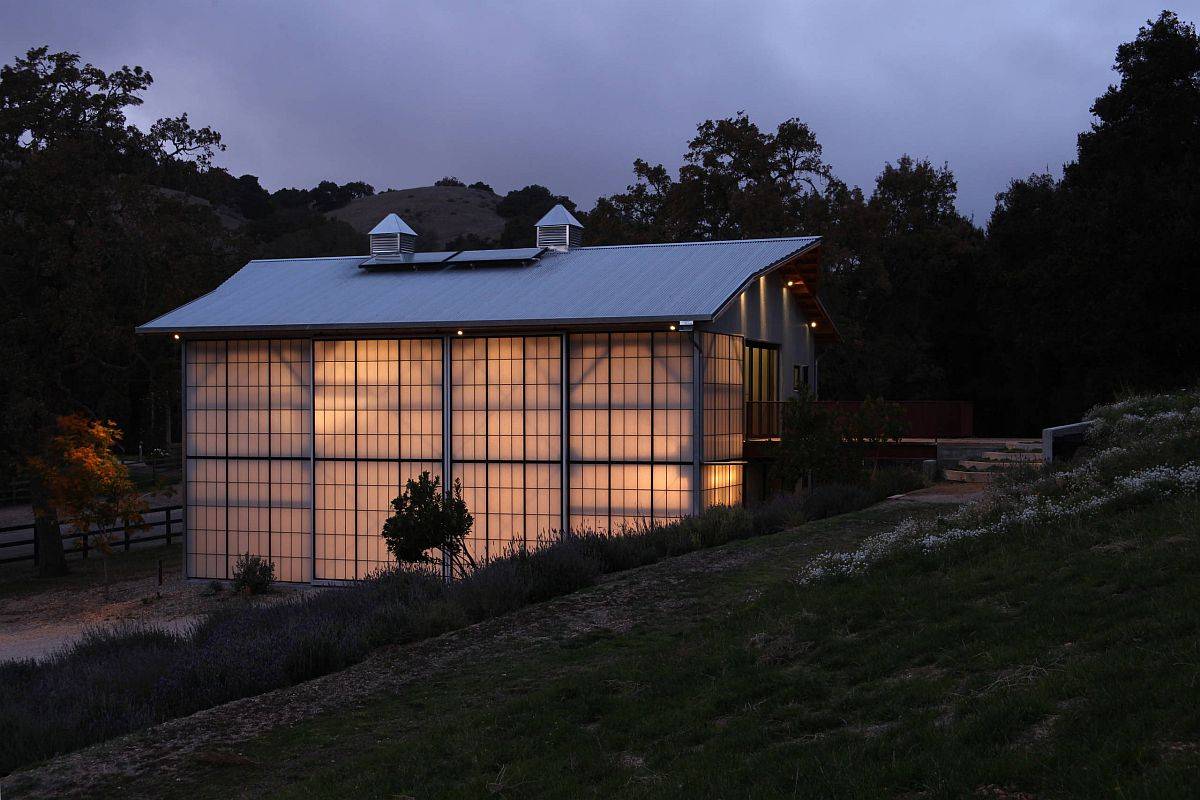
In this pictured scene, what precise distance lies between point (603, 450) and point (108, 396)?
17746 millimetres

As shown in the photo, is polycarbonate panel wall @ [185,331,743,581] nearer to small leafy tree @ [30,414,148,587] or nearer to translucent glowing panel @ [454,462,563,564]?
translucent glowing panel @ [454,462,563,564]

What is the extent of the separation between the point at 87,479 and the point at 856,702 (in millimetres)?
23307

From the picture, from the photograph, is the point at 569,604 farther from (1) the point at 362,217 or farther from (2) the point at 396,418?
(1) the point at 362,217

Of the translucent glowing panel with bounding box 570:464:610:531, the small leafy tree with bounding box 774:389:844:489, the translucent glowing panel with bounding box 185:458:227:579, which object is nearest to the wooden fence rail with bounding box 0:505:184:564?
the translucent glowing panel with bounding box 185:458:227:579

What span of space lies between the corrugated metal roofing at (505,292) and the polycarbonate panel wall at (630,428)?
95 centimetres

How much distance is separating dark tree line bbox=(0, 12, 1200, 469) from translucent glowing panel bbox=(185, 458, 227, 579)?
603 centimetres

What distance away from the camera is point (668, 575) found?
13914 millimetres

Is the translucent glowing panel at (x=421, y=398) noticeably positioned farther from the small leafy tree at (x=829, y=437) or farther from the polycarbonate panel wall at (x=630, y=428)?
the small leafy tree at (x=829, y=437)

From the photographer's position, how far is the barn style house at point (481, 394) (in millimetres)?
23203

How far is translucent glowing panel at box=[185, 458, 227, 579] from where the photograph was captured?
86.5 ft

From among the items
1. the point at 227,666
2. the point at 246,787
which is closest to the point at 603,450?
the point at 227,666

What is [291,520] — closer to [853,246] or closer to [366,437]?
[366,437]

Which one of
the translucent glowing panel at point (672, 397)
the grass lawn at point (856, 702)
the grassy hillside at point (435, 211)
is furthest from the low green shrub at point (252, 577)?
the grassy hillside at point (435, 211)

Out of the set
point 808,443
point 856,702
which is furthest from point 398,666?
point 808,443
